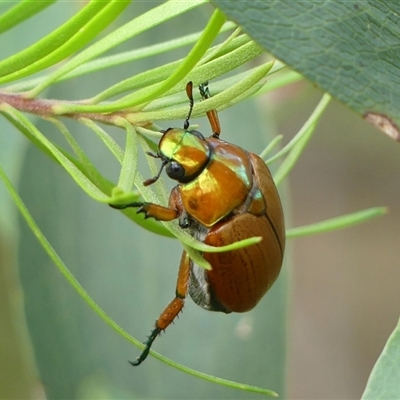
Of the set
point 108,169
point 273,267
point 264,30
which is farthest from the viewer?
point 108,169

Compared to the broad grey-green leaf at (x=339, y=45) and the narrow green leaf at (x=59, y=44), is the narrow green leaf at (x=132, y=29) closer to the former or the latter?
the narrow green leaf at (x=59, y=44)

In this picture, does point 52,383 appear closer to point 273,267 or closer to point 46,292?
point 46,292

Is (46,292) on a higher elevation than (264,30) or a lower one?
lower

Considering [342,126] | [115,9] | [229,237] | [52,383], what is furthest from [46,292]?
[342,126]

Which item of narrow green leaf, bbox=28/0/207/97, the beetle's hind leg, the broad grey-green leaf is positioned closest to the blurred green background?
the beetle's hind leg

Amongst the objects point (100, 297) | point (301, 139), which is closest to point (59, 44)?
point (301, 139)

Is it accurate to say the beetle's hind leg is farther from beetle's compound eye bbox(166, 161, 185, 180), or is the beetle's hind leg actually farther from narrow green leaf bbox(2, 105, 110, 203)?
narrow green leaf bbox(2, 105, 110, 203)
